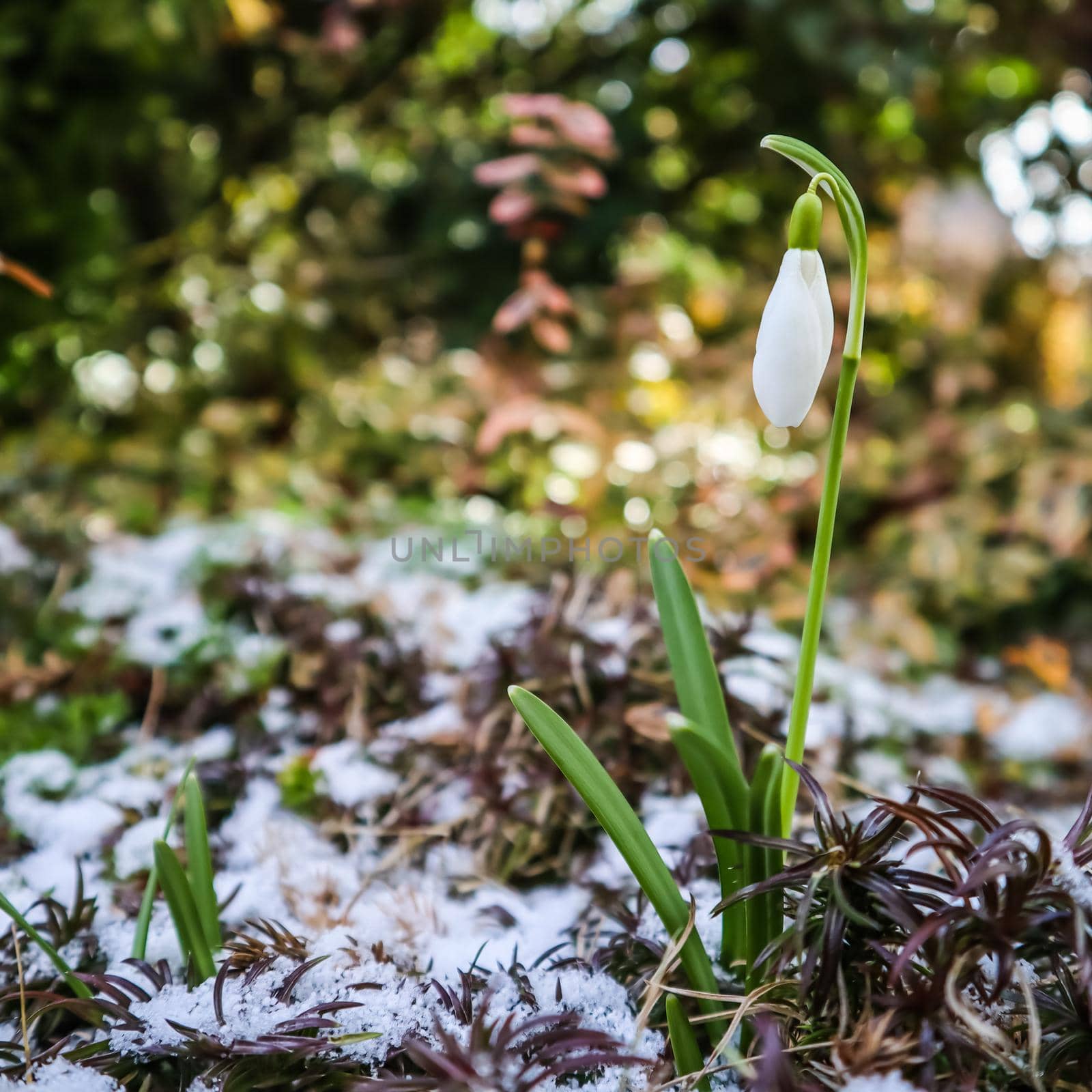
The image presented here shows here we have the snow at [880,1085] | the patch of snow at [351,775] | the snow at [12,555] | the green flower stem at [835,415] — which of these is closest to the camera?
the snow at [880,1085]

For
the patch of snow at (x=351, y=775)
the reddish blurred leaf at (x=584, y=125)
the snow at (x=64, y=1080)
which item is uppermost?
the reddish blurred leaf at (x=584, y=125)

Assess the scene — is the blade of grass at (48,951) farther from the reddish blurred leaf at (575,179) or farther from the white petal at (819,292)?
the reddish blurred leaf at (575,179)

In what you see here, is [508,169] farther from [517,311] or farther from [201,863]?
[201,863]

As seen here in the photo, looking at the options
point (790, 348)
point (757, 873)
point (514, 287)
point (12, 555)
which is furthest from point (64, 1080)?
point (514, 287)

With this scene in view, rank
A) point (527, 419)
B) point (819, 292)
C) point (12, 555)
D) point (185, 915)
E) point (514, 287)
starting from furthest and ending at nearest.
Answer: point (514, 287)
point (527, 419)
point (12, 555)
point (185, 915)
point (819, 292)

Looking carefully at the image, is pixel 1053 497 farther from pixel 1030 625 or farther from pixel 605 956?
pixel 605 956

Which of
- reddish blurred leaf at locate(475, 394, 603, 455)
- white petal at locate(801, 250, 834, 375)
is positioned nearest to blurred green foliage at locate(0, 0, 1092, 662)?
reddish blurred leaf at locate(475, 394, 603, 455)

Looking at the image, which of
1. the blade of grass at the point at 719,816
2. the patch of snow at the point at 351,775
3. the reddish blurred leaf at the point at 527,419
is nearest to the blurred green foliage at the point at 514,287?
the reddish blurred leaf at the point at 527,419
